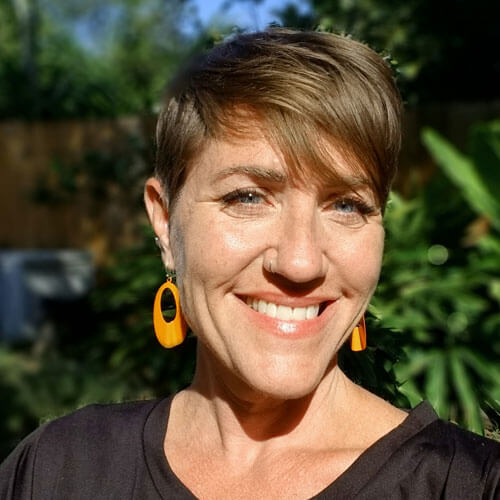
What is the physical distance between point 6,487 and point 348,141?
0.93m

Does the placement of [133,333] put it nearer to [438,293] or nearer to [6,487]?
[438,293]

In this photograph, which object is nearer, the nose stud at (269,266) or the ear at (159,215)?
the nose stud at (269,266)

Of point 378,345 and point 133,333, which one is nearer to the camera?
point 378,345

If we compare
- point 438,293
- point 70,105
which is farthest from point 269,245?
point 70,105

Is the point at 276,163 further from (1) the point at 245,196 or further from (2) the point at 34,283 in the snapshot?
(2) the point at 34,283

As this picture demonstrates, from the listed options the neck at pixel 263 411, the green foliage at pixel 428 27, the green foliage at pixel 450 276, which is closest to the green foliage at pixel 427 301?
the green foliage at pixel 450 276

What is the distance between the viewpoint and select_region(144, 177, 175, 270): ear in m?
1.67

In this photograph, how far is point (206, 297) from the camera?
1.52 m

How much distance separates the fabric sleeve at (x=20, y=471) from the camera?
1642 mm

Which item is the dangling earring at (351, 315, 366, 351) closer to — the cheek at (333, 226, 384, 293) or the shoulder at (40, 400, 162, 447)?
the cheek at (333, 226, 384, 293)

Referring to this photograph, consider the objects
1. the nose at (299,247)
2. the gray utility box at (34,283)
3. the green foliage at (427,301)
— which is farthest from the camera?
the gray utility box at (34,283)

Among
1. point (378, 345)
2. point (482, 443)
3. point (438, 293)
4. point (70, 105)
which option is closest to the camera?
point (482, 443)

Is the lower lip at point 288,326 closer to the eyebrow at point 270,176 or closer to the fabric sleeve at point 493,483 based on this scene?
the eyebrow at point 270,176

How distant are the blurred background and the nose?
40cm
